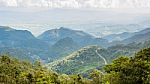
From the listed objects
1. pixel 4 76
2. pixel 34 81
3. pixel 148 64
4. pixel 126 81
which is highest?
pixel 148 64

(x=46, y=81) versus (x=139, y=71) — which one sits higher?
(x=139, y=71)

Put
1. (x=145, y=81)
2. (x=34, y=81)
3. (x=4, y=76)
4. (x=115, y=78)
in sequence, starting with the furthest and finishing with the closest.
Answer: (x=4, y=76) → (x=34, y=81) → (x=115, y=78) → (x=145, y=81)

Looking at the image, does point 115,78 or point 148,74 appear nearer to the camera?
point 148,74

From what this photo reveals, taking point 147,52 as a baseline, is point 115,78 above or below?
below

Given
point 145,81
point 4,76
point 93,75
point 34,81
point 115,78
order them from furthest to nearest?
point 4,76
point 93,75
point 34,81
point 115,78
point 145,81

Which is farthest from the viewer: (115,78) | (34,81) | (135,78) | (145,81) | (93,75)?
(93,75)

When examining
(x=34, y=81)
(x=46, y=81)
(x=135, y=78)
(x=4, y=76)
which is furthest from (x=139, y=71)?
(x=4, y=76)

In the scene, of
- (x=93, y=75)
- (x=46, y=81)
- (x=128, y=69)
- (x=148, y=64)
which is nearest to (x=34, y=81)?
(x=46, y=81)

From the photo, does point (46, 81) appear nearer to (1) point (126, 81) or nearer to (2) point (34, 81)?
(2) point (34, 81)

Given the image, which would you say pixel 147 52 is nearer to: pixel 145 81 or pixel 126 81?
pixel 126 81
